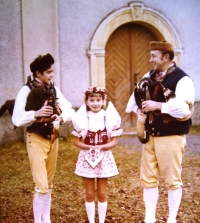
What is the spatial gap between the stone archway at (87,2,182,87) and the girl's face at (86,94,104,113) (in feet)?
17.6

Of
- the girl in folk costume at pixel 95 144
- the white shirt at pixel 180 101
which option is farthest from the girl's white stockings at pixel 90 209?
the white shirt at pixel 180 101

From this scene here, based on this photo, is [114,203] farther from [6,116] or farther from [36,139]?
[6,116]

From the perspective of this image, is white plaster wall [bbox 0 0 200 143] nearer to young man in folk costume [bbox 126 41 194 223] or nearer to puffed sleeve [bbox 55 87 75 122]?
puffed sleeve [bbox 55 87 75 122]

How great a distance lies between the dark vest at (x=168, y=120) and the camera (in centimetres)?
380

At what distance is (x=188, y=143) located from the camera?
8828 millimetres

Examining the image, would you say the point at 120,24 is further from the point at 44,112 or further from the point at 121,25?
the point at 44,112

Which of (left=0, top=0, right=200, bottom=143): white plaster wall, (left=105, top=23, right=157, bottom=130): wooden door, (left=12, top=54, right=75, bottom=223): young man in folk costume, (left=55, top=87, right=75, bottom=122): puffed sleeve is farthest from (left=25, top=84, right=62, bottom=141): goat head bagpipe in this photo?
(left=105, top=23, right=157, bottom=130): wooden door

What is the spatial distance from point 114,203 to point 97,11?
575 cm

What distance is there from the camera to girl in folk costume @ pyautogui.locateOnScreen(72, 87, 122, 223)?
3.89 metres

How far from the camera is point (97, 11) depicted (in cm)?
934

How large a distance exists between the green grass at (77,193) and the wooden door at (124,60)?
2.62 metres

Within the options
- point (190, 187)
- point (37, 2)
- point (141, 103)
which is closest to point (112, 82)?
point (37, 2)

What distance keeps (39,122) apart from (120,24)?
20.7ft

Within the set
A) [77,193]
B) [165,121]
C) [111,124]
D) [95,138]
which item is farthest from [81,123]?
[77,193]
